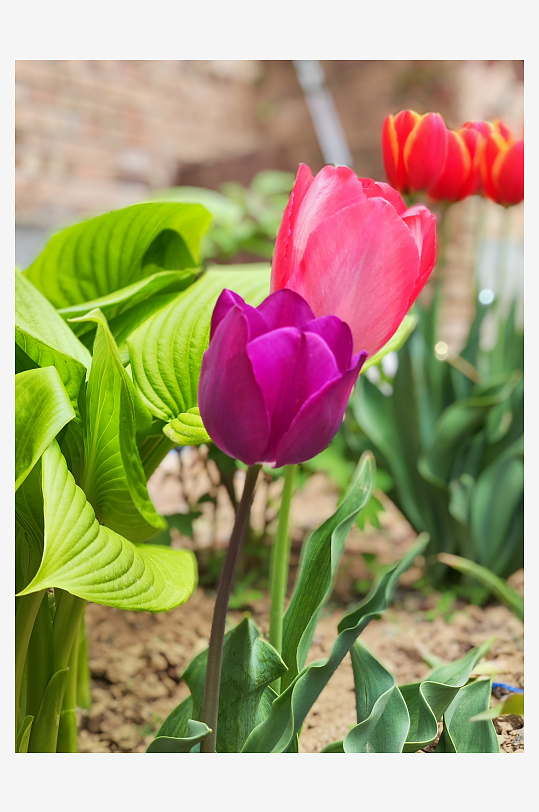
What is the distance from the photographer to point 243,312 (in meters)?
0.31

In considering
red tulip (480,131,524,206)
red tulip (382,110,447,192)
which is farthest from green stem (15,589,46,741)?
red tulip (480,131,524,206)

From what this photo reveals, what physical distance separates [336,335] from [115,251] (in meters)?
0.38

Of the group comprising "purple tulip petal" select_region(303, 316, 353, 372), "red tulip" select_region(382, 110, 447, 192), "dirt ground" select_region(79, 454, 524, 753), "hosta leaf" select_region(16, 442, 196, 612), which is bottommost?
"dirt ground" select_region(79, 454, 524, 753)

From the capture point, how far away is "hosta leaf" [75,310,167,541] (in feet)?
1.31

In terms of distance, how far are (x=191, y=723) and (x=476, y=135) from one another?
69 centimetres

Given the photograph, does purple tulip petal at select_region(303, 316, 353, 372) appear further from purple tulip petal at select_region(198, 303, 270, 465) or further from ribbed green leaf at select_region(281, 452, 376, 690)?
ribbed green leaf at select_region(281, 452, 376, 690)

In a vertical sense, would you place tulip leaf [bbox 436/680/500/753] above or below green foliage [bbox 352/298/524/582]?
below

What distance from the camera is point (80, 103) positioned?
10.6ft

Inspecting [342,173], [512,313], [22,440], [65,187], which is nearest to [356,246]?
[342,173]

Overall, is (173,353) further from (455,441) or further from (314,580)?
(455,441)

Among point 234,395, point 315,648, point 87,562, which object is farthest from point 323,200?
point 315,648

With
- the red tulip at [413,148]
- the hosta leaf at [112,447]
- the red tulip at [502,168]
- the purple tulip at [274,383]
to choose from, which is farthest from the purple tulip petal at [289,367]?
A: the red tulip at [502,168]

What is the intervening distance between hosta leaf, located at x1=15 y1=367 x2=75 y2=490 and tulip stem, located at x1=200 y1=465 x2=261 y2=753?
0.11 meters
